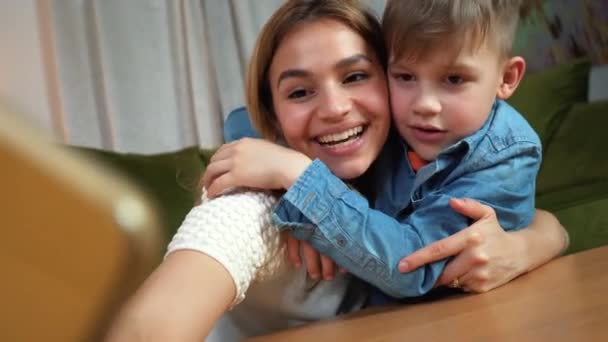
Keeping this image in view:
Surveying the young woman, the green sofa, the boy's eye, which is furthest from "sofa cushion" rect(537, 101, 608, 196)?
the boy's eye

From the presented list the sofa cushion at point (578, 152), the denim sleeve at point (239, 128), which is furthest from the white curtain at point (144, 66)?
the denim sleeve at point (239, 128)

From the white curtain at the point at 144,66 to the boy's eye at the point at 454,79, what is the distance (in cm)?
188

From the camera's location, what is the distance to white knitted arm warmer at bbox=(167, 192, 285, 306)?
649 mm

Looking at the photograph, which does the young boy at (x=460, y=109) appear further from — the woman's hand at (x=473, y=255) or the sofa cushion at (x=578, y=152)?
the sofa cushion at (x=578, y=152)

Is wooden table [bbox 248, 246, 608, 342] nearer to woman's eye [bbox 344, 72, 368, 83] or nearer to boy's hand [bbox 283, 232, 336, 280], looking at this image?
boy's hand [bbox 283, 232, 336, 280]

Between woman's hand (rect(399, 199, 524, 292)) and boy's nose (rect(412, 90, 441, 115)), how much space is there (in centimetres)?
15

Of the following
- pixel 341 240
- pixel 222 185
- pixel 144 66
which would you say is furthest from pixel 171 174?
pixel 341 240

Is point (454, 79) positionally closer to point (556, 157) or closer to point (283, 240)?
point (283, 240)

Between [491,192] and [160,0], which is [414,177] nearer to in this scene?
[491,192]

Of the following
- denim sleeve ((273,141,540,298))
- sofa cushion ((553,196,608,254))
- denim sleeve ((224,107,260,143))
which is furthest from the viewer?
sofa cushion ((553,196,608,254))

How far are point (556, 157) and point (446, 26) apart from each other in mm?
1415

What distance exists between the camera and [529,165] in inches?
34.2

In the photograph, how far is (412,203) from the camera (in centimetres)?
88

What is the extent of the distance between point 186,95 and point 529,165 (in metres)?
2.08
